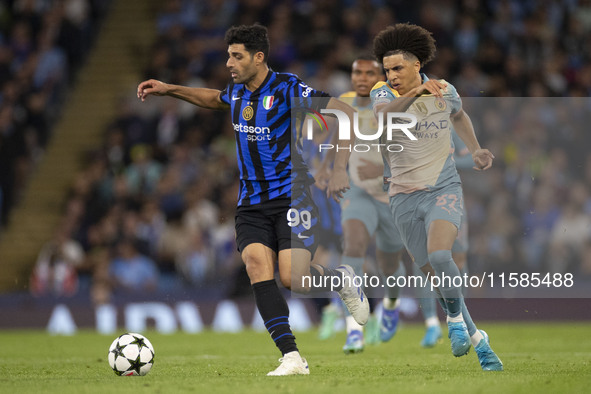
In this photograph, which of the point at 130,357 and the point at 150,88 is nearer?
the point at 130,357

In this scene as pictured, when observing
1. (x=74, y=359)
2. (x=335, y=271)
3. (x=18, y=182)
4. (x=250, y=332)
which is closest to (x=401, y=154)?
(x=335, y=271)

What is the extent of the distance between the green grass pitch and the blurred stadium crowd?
2.84 metres

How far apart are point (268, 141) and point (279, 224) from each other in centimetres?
62

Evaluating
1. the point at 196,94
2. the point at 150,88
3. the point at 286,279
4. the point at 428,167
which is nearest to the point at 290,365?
the point at 286,279

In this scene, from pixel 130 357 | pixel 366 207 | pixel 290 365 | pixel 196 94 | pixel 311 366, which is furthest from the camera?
pixel 366 207

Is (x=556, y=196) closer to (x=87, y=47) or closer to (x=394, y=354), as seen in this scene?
(x=394, y=354)

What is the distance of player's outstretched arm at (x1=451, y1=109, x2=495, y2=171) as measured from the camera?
7871mm

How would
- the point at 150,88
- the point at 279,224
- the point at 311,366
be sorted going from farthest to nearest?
the point at 311,366, the point at 150,88, the point at 279,224

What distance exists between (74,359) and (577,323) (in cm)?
718

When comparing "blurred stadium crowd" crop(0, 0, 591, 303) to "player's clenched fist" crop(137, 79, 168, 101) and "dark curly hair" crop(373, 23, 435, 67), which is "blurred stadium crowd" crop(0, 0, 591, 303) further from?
"player's clenched fist" crop(137, 79, 168, 101)

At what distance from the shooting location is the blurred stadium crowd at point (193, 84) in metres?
16.3

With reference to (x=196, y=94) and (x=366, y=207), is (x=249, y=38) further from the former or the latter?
(x=366, y=207)

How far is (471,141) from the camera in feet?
26.3

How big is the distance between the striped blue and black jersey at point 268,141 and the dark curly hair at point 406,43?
694 millimetres
